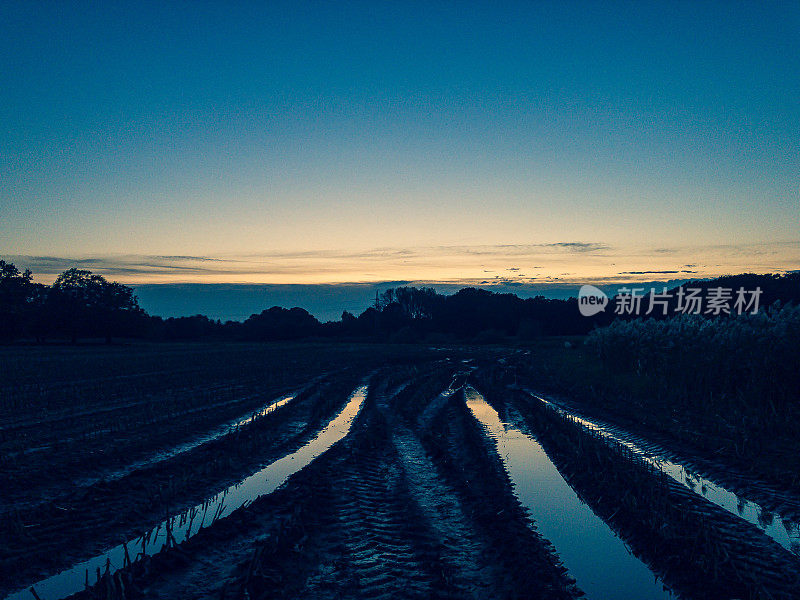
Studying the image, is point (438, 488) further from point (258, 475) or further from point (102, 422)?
point (102, 422)

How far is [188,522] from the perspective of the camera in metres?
6.58

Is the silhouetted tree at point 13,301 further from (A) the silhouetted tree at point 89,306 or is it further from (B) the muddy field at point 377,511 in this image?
(B) the muddy field at point 377,511

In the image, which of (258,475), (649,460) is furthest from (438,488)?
(649,460)

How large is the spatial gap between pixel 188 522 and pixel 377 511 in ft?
7.16

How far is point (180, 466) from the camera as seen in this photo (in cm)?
914

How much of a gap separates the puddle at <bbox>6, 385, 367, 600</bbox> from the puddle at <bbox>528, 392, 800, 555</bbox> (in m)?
5.77

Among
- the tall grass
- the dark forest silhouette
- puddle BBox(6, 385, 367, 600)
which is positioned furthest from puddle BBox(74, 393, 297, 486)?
the dark forest silhouette

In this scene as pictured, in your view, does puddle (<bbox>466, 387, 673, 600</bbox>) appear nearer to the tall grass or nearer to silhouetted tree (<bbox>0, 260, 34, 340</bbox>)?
the tall grass

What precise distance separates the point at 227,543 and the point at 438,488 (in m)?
3.18

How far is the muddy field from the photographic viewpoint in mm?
5062

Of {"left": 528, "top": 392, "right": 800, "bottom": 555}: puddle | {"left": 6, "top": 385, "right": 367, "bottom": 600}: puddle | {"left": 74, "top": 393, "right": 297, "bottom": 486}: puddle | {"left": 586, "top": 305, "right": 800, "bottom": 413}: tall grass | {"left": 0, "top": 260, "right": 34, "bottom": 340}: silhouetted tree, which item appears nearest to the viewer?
{"left": 6, "top": 385, "right": 367, "bottom": 600}: puddle

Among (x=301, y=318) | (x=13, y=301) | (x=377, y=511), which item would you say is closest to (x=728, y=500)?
(x=377, y=511)

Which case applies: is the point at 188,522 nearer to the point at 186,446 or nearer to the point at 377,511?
the point at 377,511

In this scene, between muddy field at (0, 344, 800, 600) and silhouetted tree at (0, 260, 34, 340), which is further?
silhouetted tree at (0, 260, 34, 340)
